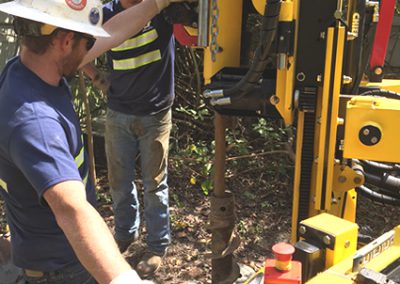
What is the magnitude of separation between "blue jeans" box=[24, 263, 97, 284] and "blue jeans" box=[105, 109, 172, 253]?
4.84ft

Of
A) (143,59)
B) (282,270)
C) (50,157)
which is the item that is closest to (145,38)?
(143,59)

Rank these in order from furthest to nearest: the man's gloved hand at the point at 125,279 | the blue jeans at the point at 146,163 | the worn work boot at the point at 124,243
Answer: the worn work boot at the point at 124,243, the blue jeans at the point at 146,163, the man's gloved hand at the point at 125,279

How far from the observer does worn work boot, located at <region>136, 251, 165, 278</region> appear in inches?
138

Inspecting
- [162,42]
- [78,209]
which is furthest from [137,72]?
[78,209]

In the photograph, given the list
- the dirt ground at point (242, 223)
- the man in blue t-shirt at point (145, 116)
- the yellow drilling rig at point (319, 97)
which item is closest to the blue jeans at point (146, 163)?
the man in blue t-shirt at point (145, 116)

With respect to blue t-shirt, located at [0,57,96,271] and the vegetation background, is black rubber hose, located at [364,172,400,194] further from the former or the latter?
blue t-shirt, located at [0,57,96,271]

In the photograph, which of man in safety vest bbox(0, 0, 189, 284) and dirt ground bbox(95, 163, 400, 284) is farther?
dirt ground bbox(95, 163, 400, 284)

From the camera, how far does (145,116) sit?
348 cm

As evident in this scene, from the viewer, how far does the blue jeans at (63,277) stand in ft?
6.61

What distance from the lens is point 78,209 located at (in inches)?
61.1

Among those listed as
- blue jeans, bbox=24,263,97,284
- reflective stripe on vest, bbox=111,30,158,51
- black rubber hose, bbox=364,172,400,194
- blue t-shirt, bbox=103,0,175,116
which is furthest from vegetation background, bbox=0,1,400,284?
blue jeans, bbox=24,263,97,284

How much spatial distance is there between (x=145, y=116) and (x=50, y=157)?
188 cm

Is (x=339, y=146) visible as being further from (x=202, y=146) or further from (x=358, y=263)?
(x=202, y=146)

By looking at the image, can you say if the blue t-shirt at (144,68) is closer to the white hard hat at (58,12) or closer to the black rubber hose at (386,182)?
the white hard hat at (58,12)
